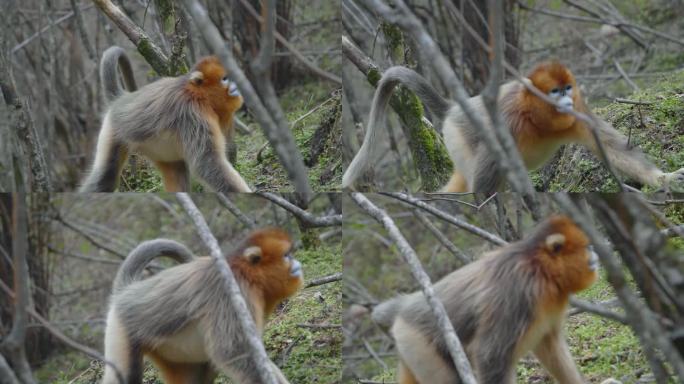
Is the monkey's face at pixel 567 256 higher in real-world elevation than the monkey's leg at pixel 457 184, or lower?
lower

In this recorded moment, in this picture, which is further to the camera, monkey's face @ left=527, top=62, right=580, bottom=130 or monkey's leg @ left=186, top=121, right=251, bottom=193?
monkey's leg @ left=186, top=121, right=251, bottom=193

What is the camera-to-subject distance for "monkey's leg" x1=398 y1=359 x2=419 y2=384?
3431 millimetres

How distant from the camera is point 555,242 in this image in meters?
3.28

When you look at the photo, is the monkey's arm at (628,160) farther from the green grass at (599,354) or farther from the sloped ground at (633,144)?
the green grass at (599,354)

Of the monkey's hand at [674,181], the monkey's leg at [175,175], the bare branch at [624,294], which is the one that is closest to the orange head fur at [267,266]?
the monkey's leg at [175,175]

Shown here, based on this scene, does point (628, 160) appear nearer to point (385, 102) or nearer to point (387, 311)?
point (385, 102)

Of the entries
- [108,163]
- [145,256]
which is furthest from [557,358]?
[108,163]

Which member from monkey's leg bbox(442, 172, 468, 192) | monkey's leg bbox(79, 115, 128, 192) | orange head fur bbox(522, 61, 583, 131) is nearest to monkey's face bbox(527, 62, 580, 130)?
orange head fur bbox(522, 61, 583, 131)

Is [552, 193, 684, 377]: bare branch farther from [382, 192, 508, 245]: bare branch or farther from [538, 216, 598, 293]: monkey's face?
[382, 192, 508, 245]: bare branch

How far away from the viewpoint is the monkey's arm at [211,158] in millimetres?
3994

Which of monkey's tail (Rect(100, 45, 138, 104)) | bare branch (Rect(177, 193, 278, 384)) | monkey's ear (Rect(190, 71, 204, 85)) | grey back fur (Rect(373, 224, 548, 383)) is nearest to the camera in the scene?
bare branch (Rect(177, 193, 278, 384))

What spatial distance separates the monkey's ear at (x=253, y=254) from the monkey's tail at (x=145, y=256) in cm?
42

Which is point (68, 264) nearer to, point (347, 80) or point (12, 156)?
point (12, 156)

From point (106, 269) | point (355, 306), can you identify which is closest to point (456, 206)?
point (355, 306)
